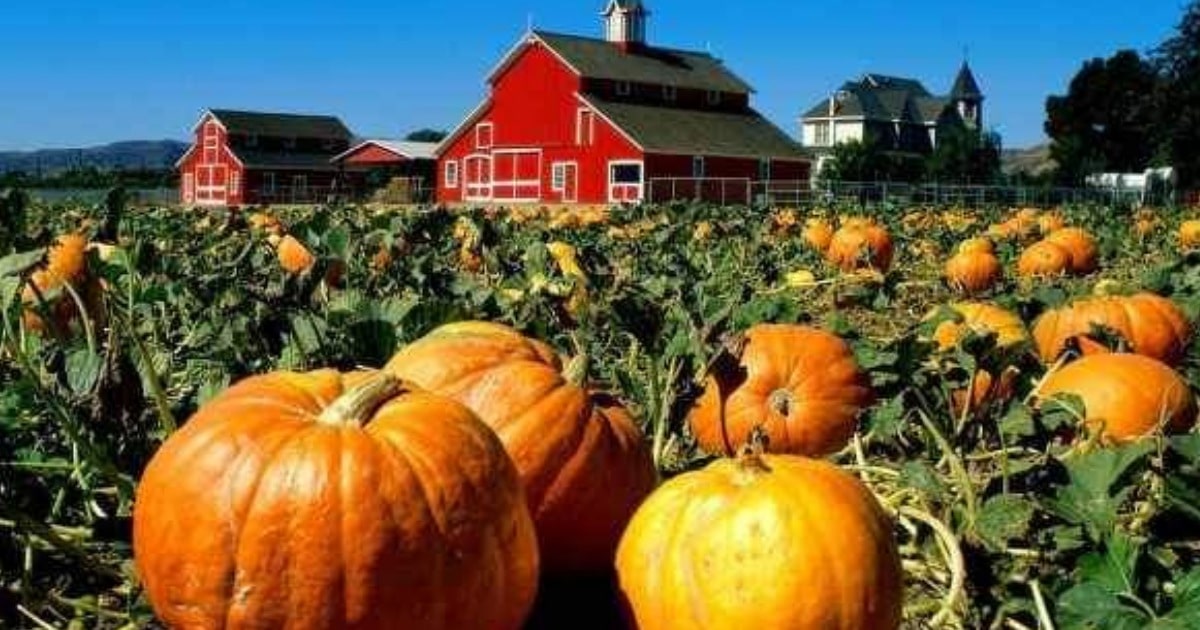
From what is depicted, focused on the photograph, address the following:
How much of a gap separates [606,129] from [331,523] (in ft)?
173

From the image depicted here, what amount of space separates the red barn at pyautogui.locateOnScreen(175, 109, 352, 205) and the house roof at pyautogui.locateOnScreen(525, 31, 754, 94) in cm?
1912

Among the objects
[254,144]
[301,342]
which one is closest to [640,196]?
[254,144]

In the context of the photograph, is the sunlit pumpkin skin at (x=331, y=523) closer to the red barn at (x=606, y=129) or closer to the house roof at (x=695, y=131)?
the red barn at (x=606, y=129)

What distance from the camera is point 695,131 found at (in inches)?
2229

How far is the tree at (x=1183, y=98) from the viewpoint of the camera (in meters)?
70.6

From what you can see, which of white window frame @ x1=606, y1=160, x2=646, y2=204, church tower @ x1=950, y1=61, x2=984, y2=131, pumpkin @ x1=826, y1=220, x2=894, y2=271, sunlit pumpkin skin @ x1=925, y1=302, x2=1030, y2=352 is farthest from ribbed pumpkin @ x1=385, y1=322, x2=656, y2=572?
church tower @ x1=950, y1=61, x2=984, y2=131

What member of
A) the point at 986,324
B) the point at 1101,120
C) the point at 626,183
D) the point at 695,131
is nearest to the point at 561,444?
the point at 986,324

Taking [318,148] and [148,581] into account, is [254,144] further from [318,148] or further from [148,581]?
[148,581]

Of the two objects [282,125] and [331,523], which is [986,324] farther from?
[282,125]

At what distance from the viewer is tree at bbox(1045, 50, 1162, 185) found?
8581 centimetres

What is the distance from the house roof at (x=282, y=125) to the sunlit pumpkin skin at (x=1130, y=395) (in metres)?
75.4

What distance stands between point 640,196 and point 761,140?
8973 millimetres

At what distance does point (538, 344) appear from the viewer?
10.8ft

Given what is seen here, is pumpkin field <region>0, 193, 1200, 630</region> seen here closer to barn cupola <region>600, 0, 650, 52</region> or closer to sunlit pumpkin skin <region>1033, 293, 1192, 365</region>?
sunlit pumpkin skin <region>1033, 293, 1192, 365</region>
